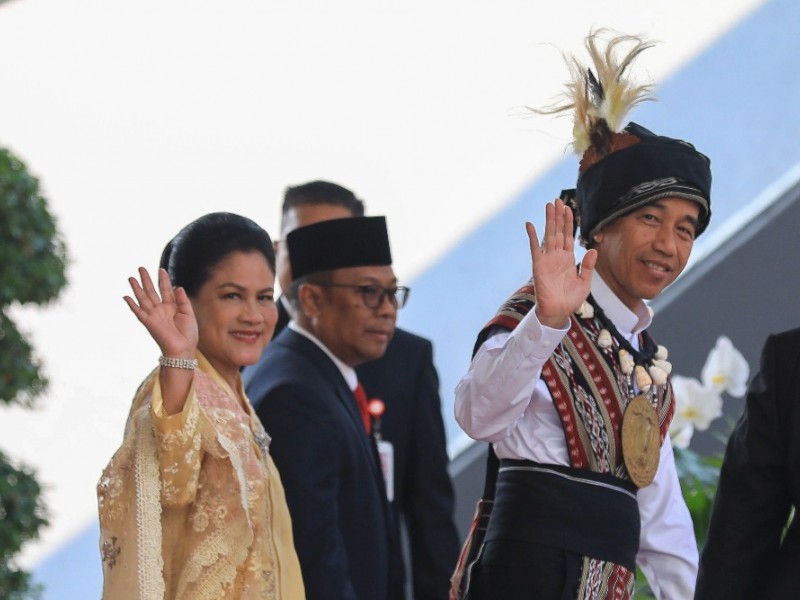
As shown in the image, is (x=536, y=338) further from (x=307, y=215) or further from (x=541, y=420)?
(x=307, y=215)

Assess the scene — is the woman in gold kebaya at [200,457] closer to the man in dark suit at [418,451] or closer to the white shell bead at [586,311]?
the white shell bead at [586,311]

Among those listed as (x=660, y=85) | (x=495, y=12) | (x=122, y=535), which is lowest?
(x=122, y=535)

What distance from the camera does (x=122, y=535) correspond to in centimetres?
263

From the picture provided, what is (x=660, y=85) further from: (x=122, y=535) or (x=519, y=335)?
(x=122, y=535)

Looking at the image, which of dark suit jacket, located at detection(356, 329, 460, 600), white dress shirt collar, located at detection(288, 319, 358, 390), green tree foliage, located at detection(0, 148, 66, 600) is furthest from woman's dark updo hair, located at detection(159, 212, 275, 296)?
green tree foliage, located at detection(0, 148, 66, 600)

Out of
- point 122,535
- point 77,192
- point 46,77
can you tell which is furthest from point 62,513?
point 122,535

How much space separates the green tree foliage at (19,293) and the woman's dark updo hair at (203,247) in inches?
71.6

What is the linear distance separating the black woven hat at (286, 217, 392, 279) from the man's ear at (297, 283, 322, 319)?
1.6 inches

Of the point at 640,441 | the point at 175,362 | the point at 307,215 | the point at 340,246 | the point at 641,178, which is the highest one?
the point at 307,215

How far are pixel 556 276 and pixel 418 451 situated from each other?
1.40 metres

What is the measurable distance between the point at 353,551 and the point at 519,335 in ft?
2.97

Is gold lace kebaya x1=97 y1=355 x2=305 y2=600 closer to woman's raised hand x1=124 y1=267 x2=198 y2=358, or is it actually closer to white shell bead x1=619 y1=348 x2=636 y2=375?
woman's raised hand x1=124 y1=267 x2=198 y2=358

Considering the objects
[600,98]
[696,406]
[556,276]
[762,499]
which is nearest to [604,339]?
[556,276]

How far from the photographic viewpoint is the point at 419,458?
4020 mm
